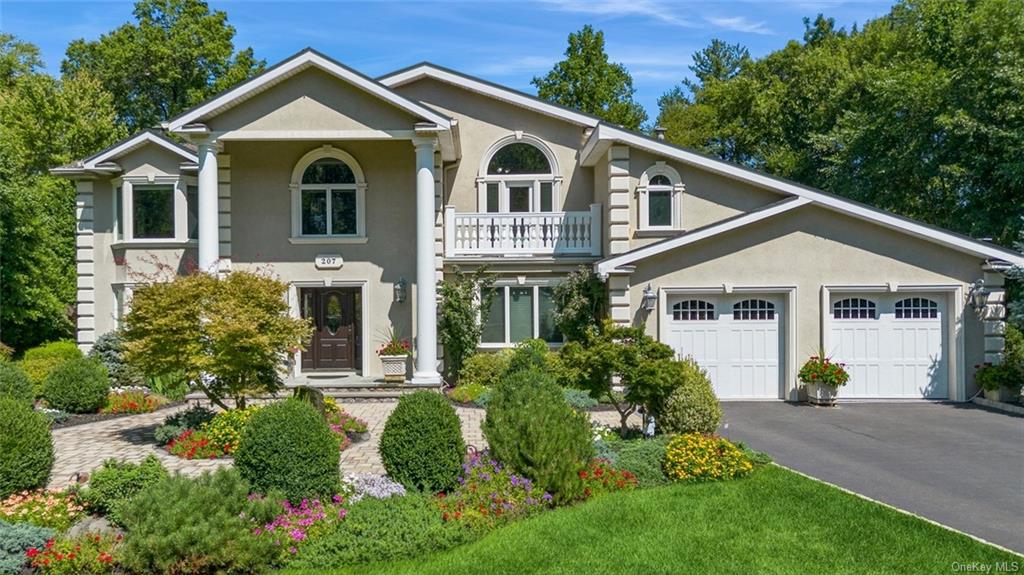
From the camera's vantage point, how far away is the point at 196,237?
19.5 m

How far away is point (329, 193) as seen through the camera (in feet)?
61.2

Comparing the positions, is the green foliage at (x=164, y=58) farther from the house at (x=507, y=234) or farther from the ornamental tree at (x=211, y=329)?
the ornamental tree at (x=211, y=329)

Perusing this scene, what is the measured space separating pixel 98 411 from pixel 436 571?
37.8 feet

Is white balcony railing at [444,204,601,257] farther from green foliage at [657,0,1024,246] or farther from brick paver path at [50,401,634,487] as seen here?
green foliage at [657,0,1024,246]

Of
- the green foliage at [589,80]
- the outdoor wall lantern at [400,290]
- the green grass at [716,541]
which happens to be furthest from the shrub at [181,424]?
the green foliage at [589,80]

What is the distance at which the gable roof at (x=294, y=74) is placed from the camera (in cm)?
1639

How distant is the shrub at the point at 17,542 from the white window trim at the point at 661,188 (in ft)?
46.0

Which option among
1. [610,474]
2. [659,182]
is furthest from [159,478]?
[659,182]

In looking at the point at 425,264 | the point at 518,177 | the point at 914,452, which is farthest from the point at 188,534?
the point at 518,177

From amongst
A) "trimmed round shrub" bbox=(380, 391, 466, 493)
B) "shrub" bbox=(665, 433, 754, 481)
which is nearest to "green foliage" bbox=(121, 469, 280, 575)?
"trimmed round shrub" bbox=(380, 391, 466, 493)

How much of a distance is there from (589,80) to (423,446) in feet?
89.6

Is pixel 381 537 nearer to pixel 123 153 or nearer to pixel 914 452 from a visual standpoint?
pixel 914 452

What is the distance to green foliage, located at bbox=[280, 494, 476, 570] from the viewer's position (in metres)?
7.12

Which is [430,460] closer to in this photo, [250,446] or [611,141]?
[250,446]
